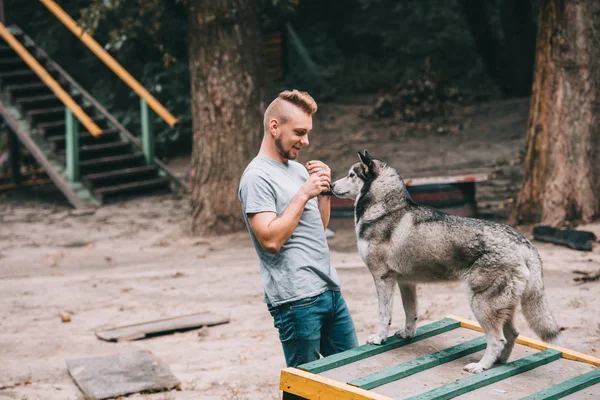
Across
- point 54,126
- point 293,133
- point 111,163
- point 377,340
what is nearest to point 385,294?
point 377,340

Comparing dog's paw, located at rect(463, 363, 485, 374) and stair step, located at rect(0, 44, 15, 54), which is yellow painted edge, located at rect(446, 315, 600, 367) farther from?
stair step, located at rect(0, 44, 15, 54)

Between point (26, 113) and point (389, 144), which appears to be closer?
point (26, 113)

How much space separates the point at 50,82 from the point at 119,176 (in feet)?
6.83

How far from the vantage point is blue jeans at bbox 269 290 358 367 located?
4035mm

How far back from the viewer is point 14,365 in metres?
6.71

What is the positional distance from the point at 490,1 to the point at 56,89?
12730mm

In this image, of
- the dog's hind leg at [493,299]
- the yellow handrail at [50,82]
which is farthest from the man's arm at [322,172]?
the yellow handrail at [50,82]

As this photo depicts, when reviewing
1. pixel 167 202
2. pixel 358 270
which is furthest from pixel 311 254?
pixel 167 202

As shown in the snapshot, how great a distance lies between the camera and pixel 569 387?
3793mm

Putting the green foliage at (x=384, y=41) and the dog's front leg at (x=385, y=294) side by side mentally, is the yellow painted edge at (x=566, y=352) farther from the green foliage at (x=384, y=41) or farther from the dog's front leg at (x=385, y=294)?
the green foliage at (x=384, y=41)

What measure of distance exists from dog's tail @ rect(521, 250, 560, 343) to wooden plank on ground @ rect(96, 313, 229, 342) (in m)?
4.03

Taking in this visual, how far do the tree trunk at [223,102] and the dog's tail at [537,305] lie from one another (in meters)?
7.79

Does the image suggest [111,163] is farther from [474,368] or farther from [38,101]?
[474,368]

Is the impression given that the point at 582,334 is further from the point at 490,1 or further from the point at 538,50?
the point at 490,1
